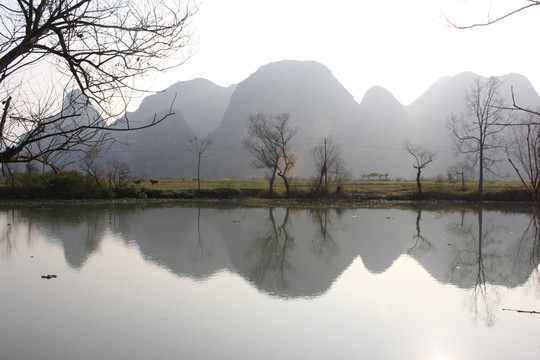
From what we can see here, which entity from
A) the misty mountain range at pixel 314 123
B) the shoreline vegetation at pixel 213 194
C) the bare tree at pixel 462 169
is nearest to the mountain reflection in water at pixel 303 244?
the shoreline vegetation at pixel 213 194

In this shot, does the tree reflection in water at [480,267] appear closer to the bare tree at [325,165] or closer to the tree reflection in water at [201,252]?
the tree reflection in water at [201,252]

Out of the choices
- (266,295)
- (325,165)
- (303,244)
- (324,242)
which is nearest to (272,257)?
(303,244)

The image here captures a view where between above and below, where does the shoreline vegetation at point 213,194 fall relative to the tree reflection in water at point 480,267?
above

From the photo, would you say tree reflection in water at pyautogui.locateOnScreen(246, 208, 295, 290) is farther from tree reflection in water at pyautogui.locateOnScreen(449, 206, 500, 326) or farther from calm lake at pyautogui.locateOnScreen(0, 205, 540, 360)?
tree reflection in water at pyautogui.locateOnScreen(449, 206, 500, 326)

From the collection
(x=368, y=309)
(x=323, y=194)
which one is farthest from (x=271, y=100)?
(x=368, y=309)

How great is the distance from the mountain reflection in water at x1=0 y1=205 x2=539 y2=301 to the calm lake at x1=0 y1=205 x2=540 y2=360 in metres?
0.07

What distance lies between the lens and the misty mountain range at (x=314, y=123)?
11138 centimetres

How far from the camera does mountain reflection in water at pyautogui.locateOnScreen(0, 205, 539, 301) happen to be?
9.72 metres

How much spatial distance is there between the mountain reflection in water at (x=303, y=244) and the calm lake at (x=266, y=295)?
7cm

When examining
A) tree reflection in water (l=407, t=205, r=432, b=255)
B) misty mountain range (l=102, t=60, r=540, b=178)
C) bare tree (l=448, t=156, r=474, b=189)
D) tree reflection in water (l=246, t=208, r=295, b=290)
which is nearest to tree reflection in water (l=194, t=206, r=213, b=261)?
tree reflection in water (l=246, t=208, r=295, b=290)

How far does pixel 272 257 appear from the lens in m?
11.5

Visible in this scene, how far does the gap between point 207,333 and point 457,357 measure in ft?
11.3

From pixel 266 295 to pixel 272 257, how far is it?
3.58 m

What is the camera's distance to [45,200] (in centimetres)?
3216
